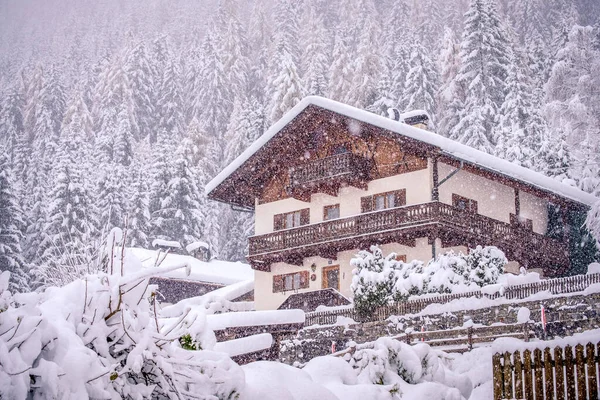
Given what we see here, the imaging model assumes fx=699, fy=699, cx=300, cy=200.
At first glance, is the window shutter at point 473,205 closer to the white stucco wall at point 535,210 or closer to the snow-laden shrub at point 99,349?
the white stucco wall at point 535,210

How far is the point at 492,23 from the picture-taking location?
50812mm

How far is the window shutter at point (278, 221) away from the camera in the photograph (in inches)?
1230

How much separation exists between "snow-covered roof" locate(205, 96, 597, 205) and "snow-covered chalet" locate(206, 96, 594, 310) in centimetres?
5

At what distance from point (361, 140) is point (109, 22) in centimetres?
8626

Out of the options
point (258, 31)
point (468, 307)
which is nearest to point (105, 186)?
point (468, 307)

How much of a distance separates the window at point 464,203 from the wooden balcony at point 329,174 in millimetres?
3622

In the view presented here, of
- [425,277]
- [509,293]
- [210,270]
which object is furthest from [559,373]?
[210,270]

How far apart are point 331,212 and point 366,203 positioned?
75.0 inches

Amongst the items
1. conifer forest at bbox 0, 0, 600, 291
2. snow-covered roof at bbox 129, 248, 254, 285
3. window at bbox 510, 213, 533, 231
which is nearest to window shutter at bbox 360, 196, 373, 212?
window at bbox 510, 213, 533, 231

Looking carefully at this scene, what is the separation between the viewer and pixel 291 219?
30891 mm

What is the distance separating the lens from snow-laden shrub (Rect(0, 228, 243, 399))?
343 cm

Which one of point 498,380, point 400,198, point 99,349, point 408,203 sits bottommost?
point 498,380

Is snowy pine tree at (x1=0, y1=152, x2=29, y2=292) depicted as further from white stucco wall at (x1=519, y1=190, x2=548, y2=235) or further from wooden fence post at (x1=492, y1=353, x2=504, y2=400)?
wooden fence post at (x1=492, y1=353, x2=504, y2=400)

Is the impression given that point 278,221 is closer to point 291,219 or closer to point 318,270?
point 291,219
